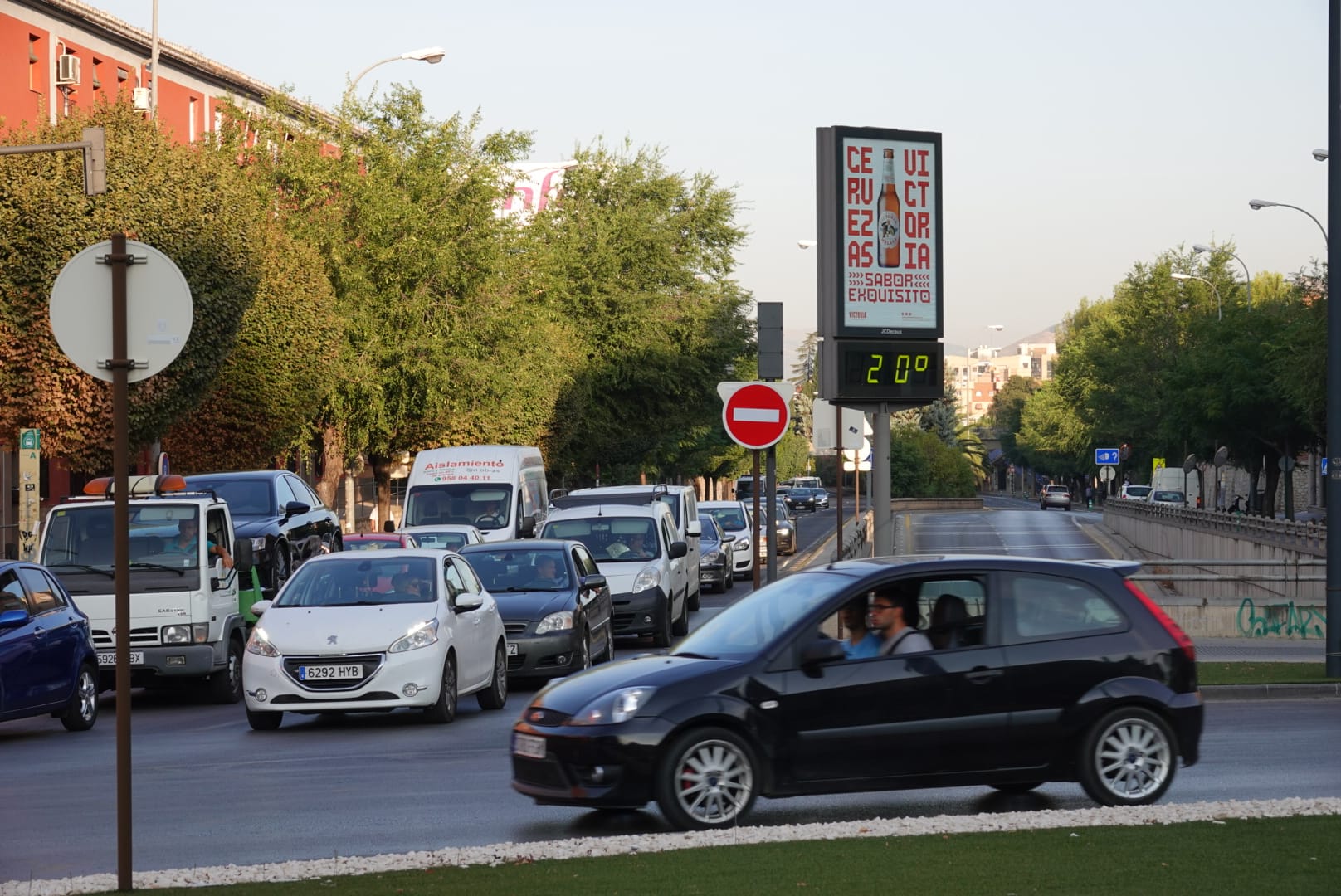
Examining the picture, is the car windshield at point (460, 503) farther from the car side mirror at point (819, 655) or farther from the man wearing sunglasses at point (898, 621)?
the car side mirror at point (819, 655)

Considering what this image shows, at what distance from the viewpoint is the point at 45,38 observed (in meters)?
50.6

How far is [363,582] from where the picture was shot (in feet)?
54.9

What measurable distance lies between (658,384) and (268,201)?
24.4 meters

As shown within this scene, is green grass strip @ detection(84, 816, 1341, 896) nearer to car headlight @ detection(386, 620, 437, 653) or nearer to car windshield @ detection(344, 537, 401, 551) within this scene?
car headlight @ detection(386, 620, 437, 653)

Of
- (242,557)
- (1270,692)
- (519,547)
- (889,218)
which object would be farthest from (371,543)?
(1270,692)

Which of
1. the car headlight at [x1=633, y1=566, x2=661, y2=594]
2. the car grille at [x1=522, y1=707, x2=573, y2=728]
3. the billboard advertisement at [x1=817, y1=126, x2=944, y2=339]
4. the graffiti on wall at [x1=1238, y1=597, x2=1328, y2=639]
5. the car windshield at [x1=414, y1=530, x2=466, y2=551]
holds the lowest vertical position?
the graffiti on wall at [x1=1238, y1=597, x2=1328, y2=639]

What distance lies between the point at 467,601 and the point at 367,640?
114 centimetres

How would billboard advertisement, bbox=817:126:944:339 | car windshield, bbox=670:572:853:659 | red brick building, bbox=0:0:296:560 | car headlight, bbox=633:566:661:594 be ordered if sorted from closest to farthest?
car windshield, bbox=670:572:853:659 → billboard advertisement, bbox=817:126:944:339 → car headlight, bbox=633:566:661:594 → red brick building, bbox=0:0:296:560

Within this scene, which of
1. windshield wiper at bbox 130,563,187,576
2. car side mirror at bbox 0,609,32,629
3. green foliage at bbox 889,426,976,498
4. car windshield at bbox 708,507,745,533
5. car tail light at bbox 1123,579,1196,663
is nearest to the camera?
car tail light at bbox 1123,579,1196,663

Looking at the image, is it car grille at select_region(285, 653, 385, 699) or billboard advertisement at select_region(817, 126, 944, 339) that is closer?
car grille at select_region(285, 653, 385, 699)

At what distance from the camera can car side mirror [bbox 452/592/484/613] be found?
1652 centimetres

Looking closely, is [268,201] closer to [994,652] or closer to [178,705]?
[178,705]

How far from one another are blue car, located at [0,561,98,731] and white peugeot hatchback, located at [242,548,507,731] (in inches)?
65.5

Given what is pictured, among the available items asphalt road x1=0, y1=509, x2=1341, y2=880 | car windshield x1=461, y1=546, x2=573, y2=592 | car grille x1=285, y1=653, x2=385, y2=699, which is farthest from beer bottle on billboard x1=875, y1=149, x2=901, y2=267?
car grille x1=285, y1=653, x2=385, y2=699
